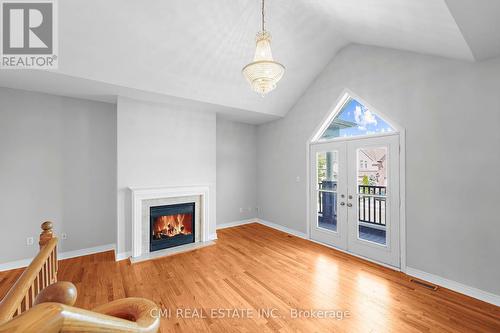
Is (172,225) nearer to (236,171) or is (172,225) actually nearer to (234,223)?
(234,223)

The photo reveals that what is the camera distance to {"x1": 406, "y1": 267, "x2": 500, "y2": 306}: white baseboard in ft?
8.63

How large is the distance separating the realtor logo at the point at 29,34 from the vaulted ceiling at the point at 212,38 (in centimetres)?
11

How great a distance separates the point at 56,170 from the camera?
3844 millimetres

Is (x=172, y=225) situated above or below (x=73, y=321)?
below

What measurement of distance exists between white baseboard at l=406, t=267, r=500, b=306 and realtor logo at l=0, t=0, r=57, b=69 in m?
5.93

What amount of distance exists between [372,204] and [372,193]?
195 mm

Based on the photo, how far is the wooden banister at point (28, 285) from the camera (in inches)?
35.6

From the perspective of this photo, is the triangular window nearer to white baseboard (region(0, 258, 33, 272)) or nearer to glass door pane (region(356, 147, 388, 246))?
glass door pane (region(356, 147, 388, 246))

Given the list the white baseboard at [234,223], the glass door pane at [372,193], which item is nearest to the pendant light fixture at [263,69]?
the glass door pane at [372,193]

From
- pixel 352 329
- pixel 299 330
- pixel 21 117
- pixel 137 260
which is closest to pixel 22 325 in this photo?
pixel 299 330

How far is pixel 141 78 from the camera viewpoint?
3465 mm

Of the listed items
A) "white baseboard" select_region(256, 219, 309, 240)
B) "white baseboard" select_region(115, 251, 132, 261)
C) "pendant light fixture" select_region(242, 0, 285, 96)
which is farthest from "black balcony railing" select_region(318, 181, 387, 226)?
"white baseboard" select_region(115, 251, 132, 261)

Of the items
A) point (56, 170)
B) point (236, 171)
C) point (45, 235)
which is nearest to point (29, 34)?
point (56, 170)

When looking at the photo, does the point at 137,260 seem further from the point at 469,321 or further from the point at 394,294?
the point at 469,321
